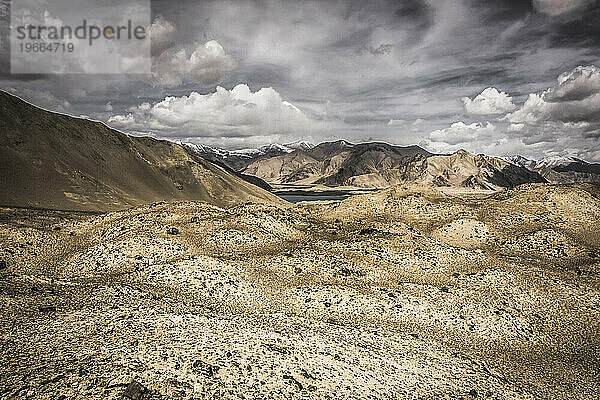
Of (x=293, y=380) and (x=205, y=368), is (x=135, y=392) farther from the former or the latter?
(x=293, y=380)

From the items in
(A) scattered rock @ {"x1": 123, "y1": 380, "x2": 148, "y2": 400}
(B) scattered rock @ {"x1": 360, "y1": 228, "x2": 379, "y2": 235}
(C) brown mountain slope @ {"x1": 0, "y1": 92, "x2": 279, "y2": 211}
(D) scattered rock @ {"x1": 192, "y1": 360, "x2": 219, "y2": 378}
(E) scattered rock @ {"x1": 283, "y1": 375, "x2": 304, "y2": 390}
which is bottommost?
(E) scattered rock @ {"x1": 283, "y1": 375, "x2": 304, "y2": 390}

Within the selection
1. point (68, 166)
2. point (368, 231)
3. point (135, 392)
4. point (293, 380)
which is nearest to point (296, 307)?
point (293, 380)

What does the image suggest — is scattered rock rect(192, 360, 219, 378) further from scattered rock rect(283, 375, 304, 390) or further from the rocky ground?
scattered rock rect(283, 375, 304, 390)

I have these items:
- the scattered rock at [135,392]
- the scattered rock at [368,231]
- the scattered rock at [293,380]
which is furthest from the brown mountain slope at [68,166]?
the scattered rock at [293,380]

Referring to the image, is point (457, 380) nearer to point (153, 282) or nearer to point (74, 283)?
point (153, 282)

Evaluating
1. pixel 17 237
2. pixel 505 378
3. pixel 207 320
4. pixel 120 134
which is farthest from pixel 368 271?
pixel 120 134

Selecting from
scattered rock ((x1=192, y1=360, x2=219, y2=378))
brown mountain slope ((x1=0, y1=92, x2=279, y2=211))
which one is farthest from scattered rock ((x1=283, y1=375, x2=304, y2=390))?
brown mountain slope ((x1=0, y1=92, x2=279, y2=211))

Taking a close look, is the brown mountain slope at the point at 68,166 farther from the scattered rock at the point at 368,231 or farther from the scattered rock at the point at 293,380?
the scattered rock at the point at 293,380
